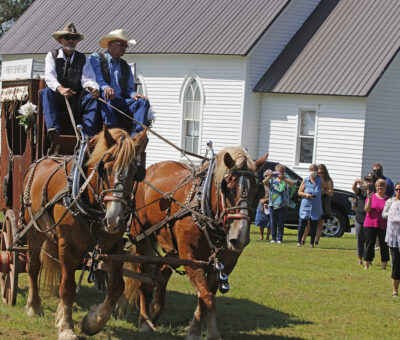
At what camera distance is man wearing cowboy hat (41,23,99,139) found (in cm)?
809

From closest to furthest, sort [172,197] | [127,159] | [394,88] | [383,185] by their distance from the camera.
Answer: [127,159]
[172,197]
[383,185]
[394,88]

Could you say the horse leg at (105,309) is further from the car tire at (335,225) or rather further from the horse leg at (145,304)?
the car tire at (335,225)

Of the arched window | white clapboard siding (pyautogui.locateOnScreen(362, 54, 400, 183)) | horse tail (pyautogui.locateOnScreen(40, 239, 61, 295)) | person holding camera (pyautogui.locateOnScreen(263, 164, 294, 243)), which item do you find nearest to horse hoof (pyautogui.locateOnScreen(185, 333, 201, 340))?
horse tail (pyautogui.locateOnScreen(40, 239, 61, 295))

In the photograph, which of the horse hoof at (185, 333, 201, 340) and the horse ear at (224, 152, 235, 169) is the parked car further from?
the horse ear at (224, 152, 235, 169)

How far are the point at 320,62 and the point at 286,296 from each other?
1611 centimetres

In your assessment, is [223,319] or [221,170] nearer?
[221,170]

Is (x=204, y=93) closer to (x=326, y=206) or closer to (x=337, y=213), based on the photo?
(x=337, y=213)

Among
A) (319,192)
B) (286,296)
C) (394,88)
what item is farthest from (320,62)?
(286,296)

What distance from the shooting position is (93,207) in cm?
686

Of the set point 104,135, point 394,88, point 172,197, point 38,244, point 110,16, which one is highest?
point 110,16

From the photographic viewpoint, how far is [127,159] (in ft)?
21.1

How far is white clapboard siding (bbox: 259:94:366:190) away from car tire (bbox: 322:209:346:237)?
13.3 feet

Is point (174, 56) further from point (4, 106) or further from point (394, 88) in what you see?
point (4, 106)

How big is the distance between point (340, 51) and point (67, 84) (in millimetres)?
18198
